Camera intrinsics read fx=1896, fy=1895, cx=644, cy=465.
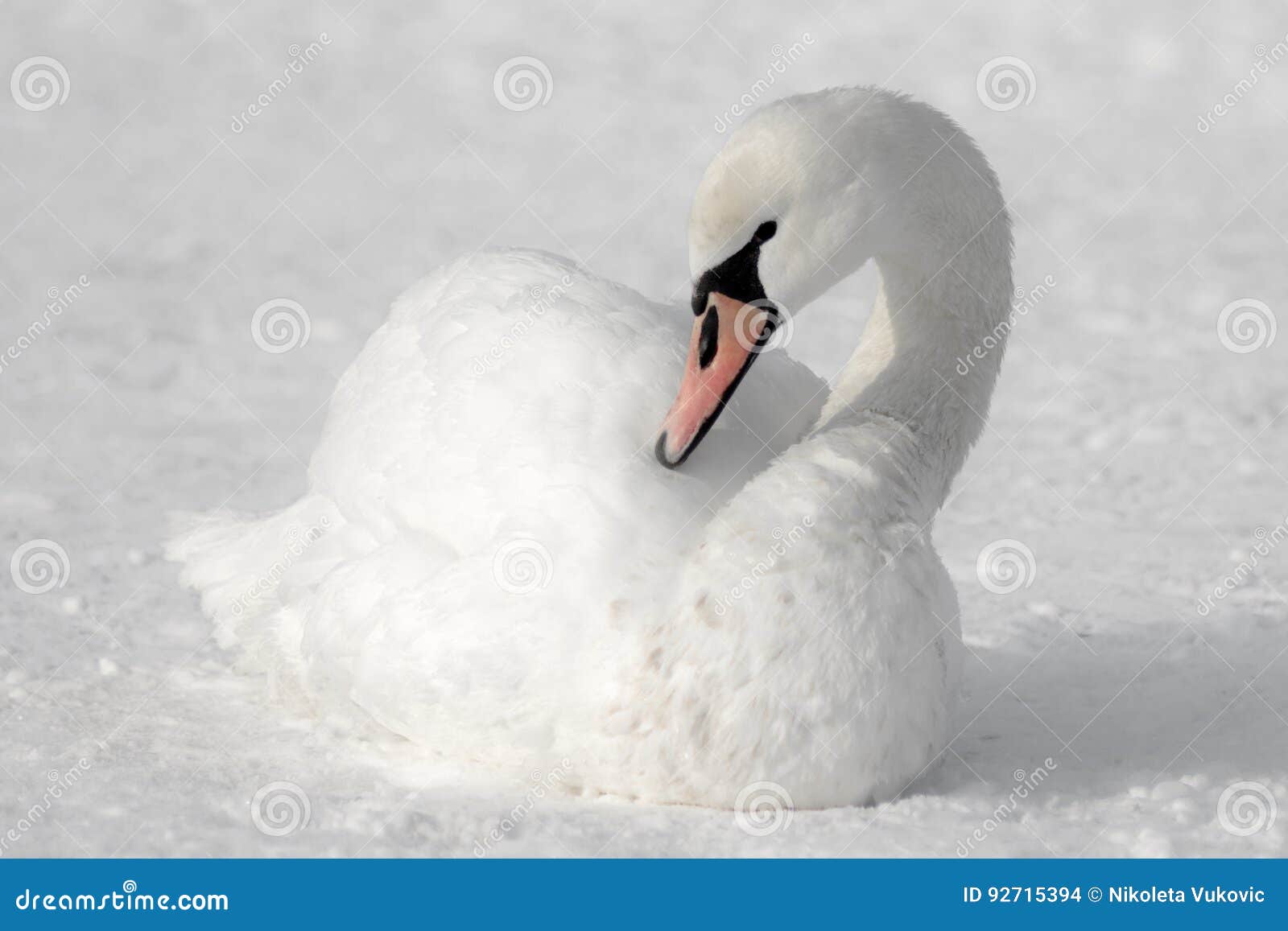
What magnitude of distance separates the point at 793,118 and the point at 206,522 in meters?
2.66

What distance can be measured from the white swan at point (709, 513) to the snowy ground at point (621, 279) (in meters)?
0.22

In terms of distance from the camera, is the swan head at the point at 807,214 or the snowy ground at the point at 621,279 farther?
the snowy ground at the point at 621,279

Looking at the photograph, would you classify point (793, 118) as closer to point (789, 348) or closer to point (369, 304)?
point (789, 348)

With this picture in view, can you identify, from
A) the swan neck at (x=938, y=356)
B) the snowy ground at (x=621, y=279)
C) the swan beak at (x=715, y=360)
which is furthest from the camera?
the swan neck at (x=938, y=356)

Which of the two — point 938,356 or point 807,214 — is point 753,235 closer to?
point 807,214

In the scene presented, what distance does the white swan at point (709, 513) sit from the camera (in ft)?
14.6

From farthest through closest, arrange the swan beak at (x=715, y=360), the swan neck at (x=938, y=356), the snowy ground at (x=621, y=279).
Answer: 1. the swan neck at (x=938, y=356)
2. the snowy ground at (x=621, y=279)
3. the swan beak at (x=715, y=360)

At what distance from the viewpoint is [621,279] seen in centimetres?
973

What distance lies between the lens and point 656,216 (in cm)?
1070

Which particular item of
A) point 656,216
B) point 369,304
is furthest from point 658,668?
point 656,216

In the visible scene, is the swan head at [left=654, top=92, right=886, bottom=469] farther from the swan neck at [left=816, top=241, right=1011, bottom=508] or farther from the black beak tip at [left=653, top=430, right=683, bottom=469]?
the swan neck at [left=816, top=241, right=1011, bottom=508]

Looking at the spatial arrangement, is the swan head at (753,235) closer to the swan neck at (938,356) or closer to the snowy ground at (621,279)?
the swan neck at (938,356)

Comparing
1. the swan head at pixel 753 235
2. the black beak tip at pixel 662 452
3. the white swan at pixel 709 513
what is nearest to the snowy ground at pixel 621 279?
the white swan at pixel 709 513

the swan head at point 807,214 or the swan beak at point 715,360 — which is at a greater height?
the swan head at point 807,214
